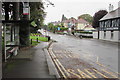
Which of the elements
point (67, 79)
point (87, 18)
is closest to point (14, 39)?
point (67, 79)

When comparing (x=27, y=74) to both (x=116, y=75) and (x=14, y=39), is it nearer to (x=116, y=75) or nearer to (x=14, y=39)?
(x=116, y=75)

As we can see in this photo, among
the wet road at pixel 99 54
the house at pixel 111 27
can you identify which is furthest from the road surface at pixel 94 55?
the house at pixel 111 27

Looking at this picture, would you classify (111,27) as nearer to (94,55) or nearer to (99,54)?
(99,54)

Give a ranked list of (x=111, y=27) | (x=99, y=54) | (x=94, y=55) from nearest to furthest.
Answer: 1. (x=94, y=55)
2. (x=99, y=54)
3. (x=111, y=27)

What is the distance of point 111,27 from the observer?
37.4 m

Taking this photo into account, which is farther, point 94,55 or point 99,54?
point 99,54

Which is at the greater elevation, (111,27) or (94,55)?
(111,27)

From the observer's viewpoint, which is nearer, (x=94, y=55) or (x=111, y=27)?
(x=94, y=55)

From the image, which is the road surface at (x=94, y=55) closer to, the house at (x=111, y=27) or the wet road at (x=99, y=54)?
the wet road at (x=99, y=54)

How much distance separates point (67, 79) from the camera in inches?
262

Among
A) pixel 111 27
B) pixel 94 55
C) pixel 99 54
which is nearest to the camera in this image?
pixel 94 55

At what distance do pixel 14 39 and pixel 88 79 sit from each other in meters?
8.46

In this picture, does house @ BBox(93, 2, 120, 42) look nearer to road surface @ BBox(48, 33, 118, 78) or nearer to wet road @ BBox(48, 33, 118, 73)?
wet road @ BBox(48, 33, 118, 73)

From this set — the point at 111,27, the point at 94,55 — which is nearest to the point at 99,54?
the point at 94,55
